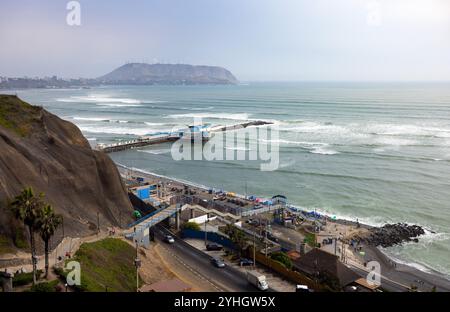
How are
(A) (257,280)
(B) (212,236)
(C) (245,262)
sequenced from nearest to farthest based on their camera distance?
(A) (257,280)
(C) (245,262)
(B) (212,236)

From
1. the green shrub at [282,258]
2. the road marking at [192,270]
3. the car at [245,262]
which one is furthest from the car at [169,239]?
the green shrub at [282,258]

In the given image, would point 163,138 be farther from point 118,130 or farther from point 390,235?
point 390,235

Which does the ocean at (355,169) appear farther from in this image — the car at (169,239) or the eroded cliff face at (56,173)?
the eroded cliff face at (56,173)

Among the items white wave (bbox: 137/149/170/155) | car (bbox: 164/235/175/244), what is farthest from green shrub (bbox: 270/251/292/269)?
white wave (bbox: 137/149/170/155)

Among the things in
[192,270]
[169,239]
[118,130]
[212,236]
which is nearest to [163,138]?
[118,130]

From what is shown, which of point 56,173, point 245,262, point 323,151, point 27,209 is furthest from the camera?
point 323,151
